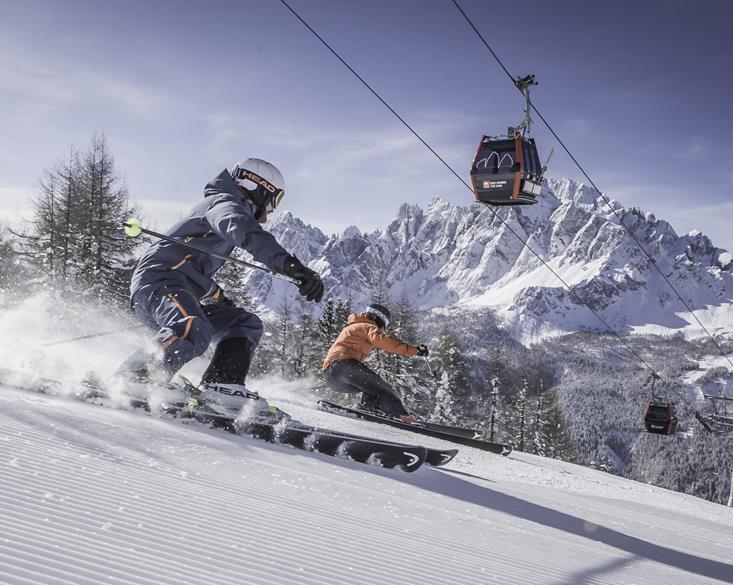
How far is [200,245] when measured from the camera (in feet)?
16.2

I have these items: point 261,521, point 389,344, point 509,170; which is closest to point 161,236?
point 261,521

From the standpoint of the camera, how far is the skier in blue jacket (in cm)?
441

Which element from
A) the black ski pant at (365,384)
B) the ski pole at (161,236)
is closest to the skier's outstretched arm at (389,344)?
the black ski pant at (365,384)

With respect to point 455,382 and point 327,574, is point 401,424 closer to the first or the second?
point 327,574

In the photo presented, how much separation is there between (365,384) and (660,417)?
78.3 ft

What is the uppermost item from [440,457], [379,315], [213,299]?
[379,315]

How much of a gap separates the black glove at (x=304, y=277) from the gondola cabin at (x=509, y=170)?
966cm

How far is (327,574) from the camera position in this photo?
78.5 inches

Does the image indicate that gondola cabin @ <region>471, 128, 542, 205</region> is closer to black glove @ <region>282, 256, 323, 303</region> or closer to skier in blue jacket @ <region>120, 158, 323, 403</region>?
skier in blue jacket @ <region>120, 158, 323, 403</region>

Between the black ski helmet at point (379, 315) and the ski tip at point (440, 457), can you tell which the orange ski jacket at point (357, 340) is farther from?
the ski tip at point (440, 457)

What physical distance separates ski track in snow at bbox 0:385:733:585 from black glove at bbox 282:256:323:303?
120cm

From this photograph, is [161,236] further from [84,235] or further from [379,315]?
[84,235]

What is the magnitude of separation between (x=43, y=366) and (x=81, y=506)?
363 centimetres

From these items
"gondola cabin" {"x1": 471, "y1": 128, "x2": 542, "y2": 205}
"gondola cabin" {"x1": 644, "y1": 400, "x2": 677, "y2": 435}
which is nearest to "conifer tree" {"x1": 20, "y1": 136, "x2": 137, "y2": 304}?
"gondola cabin" {"x1": 471, "y1": 128, "x2": 542, "y2": 205}
